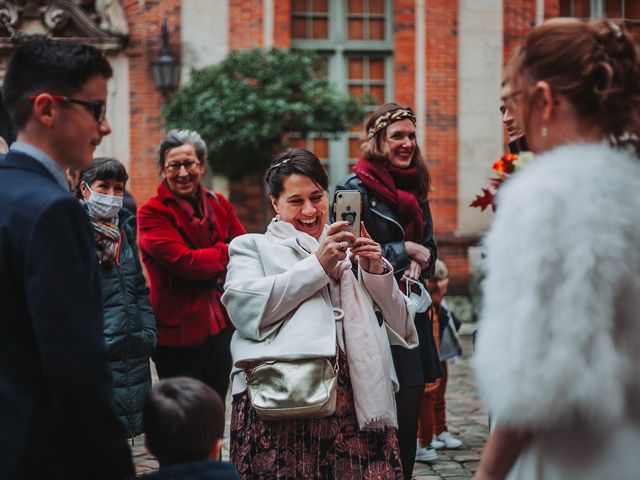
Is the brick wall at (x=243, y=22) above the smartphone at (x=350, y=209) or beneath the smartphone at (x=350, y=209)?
above

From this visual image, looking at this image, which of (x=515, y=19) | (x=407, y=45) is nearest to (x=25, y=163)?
(x=407, y=45)

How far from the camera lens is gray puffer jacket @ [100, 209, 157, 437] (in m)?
4.05

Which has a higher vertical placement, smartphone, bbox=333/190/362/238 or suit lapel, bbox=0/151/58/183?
suit lapel, bbox=0/151/58/183

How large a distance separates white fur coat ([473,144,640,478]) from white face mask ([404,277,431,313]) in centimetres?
239

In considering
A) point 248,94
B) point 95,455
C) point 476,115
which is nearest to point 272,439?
point 95,455

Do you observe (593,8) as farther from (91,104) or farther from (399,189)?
(91,104)

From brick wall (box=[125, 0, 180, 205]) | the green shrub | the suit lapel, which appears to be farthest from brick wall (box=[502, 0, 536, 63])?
the suit lapel

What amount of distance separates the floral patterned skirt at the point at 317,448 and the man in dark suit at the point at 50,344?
3.60ft

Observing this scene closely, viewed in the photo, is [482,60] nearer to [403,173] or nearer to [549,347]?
[403,173]

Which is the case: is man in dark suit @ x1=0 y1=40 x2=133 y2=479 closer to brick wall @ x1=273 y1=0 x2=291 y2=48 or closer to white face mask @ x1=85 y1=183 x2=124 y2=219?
white face mask @ x1=85 y1=183 x2=124 y2=219

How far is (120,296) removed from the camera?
4.16 meters

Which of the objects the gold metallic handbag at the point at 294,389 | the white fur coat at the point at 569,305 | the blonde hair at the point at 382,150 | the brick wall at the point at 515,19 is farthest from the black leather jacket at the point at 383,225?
the brick wall at the point at 515,19

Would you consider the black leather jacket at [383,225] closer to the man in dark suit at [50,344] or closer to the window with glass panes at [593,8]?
the man in dark suit at [50,344]

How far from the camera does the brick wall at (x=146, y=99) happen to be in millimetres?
11875
